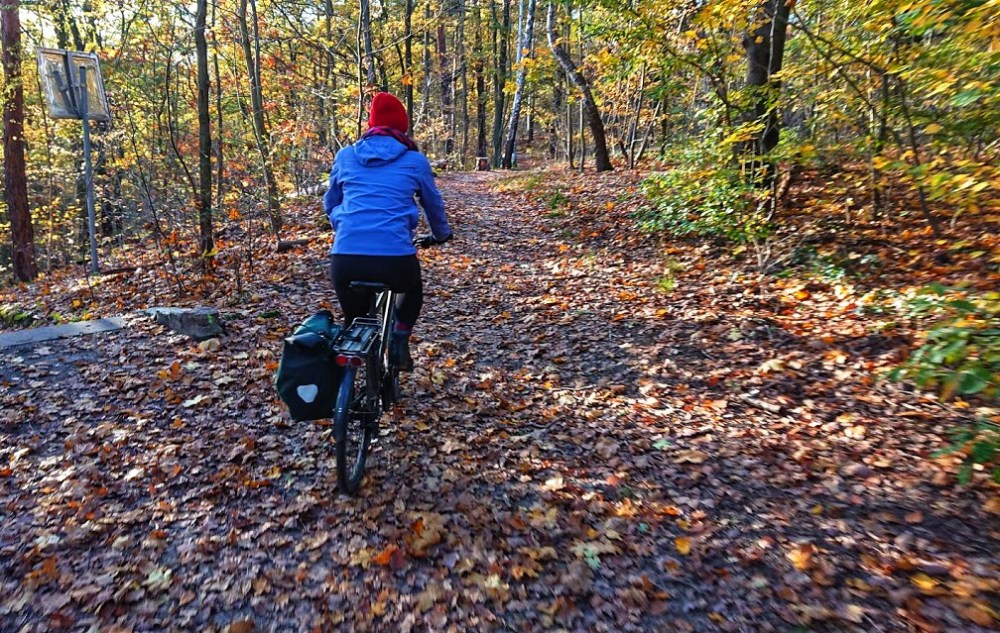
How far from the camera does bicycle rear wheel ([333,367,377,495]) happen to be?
10.6 feet

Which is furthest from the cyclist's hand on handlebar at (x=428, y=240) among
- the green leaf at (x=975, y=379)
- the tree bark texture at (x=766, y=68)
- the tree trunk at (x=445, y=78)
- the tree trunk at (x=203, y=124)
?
the tree trunk at (x=445, y=78)

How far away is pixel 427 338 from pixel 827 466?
13.3 ft

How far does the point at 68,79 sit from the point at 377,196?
7913mm

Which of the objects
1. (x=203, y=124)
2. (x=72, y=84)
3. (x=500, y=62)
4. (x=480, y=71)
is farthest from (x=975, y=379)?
(x=480, y=71)

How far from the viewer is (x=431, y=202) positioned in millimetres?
3918

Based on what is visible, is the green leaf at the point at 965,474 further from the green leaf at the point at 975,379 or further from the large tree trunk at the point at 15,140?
the large tree trunk at the point at 15,140

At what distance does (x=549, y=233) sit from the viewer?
36.5ft

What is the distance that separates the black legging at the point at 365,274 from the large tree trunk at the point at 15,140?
1250cm

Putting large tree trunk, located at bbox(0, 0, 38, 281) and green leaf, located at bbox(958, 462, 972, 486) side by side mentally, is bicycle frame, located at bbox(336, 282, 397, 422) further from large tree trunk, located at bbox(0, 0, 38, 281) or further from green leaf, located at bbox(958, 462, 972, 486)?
large tree trunk, located at bbox(0, 0, 38, 281)

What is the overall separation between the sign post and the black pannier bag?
296 inches

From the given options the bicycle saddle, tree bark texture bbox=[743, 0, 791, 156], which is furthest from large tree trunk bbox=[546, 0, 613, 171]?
the bicycle saddle

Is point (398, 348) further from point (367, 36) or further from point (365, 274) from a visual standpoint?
point (367, 36)

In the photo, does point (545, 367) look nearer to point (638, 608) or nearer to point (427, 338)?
point (427, 338)

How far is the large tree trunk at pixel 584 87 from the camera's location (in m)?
14.5
